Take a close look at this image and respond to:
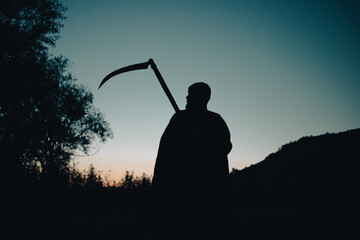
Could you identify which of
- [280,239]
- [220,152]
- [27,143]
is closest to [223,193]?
[220,152]

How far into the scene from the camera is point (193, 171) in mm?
2342

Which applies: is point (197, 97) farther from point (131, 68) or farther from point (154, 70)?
point (131, 68)

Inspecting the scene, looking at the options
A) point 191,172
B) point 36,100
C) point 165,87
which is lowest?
point 191,172

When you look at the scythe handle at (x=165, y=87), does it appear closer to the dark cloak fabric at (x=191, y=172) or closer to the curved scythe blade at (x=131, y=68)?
the curved scythe blade at (x=131, y=68)

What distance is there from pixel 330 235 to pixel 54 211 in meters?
6.96

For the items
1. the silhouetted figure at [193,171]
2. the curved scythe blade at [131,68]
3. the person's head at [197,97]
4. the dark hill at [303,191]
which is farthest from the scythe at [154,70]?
the dark hill at [303,191]

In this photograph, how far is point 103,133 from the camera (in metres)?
21.2

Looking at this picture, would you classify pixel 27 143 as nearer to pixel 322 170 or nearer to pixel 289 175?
pixel 289 175

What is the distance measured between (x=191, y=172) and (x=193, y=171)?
0.03 meters

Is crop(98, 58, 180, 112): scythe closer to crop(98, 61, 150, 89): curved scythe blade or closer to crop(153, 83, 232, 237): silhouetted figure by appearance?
crop(98, 61, 150, 89): curved scythe blade

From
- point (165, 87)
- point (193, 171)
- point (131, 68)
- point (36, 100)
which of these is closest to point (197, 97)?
point (165, 87)

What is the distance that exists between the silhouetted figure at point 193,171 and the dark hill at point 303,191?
2571 millimetres

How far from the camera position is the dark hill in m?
4.56

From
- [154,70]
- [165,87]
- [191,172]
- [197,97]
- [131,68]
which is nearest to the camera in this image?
[191,172]
